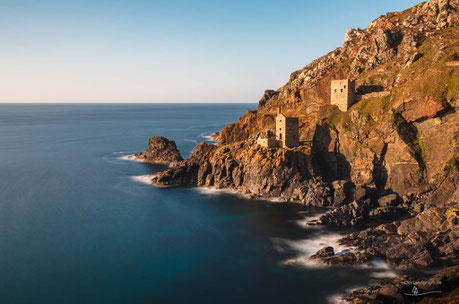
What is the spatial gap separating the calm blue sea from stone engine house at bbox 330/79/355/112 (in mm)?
30328

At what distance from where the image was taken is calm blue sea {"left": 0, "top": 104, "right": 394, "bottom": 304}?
39.7m

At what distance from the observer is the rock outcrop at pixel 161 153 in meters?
107

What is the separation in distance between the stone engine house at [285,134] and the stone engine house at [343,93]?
42.1 ft

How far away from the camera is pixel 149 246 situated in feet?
170

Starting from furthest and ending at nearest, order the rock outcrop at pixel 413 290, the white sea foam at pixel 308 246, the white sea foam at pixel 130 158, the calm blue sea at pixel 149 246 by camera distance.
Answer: the white sea foam at pixel 130 158, the white sea foam at pixel 308 246, the calm blue sea at pixel 149 246, the rock outcrop at pixel 413 290

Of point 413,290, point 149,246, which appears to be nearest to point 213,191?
point 149,246

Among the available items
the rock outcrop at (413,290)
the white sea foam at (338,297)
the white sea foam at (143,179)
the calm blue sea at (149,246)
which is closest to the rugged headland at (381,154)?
the rock outcrop at (413,290)

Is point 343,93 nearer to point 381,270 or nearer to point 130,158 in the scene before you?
point 381,270

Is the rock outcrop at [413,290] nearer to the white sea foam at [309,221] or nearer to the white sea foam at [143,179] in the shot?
the white sea foam at [309,221]

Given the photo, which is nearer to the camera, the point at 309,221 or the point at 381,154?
the point at 309,221

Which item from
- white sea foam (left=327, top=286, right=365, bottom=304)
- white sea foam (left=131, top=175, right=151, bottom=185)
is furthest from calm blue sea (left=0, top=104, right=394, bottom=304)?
white sea foam (left=131, top=175, right=151, bottom=185)

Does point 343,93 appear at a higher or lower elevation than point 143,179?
higher

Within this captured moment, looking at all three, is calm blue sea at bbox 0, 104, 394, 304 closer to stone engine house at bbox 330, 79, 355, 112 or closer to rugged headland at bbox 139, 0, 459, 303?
rugged headland at bbox 139, 0, 459, 303

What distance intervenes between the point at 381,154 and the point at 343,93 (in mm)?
18513
